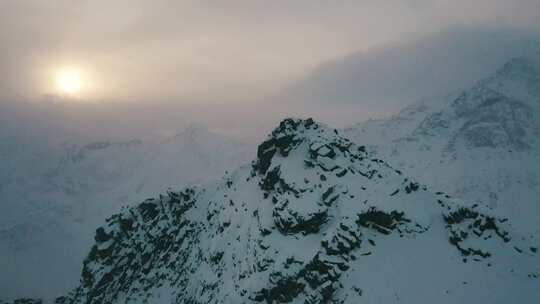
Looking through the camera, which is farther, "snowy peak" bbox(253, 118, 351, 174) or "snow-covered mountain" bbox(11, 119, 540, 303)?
"snowy peak" bbox(253, 118, 351, 174)

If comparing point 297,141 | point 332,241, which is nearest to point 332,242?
point 332,241

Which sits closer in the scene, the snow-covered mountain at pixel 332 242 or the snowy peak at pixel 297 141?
the snow-covered mountain at pixel 332 242

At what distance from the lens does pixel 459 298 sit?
62844 mm

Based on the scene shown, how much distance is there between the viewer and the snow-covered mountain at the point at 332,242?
216 ft

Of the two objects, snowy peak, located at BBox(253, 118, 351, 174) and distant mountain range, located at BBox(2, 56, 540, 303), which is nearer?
distant mountain range, located at BBox(2, 56, 540, 303)

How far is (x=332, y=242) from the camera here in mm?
68875

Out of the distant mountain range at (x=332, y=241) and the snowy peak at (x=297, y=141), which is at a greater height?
the snowy peak at (x=297, y=141)

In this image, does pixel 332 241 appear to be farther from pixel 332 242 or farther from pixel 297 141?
pixel 297 141

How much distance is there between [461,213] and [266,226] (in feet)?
88.8

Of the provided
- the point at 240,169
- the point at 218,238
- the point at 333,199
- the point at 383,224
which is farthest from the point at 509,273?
the point at 240,169

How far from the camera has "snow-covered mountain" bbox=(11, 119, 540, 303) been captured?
65.8 metres

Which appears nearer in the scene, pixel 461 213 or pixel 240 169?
pixel 461 213

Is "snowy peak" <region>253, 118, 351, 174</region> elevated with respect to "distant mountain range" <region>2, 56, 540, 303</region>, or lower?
elevated

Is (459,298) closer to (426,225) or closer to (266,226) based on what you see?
(426,225)
